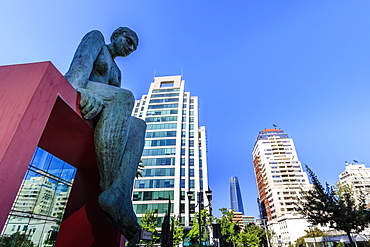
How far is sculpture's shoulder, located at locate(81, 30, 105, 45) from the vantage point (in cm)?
267

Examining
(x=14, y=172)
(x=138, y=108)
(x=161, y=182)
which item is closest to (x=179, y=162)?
(x=161, y=182)

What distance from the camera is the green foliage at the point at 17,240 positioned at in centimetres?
489

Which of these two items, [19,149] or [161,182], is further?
[161,182]

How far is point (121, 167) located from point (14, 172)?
0.95 m

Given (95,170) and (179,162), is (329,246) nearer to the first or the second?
(179,162)

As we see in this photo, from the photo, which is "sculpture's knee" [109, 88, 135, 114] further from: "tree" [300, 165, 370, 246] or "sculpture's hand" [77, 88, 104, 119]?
Answer: "tree" [300, 165, 370, 246]

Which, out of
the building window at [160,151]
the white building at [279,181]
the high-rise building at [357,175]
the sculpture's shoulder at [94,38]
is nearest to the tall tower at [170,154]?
the building window at [160,151]

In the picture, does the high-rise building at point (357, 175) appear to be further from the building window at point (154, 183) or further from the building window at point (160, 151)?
the building window at point (154, 183)

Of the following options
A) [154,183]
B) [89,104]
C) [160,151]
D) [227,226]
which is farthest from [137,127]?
[160,151]

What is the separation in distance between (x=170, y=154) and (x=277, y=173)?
4076cm

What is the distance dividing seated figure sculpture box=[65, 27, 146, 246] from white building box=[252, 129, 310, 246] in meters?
42.8

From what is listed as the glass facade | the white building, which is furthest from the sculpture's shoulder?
the white building

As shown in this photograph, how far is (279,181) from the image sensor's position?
57469mm

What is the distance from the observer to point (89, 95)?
2.05 metres
